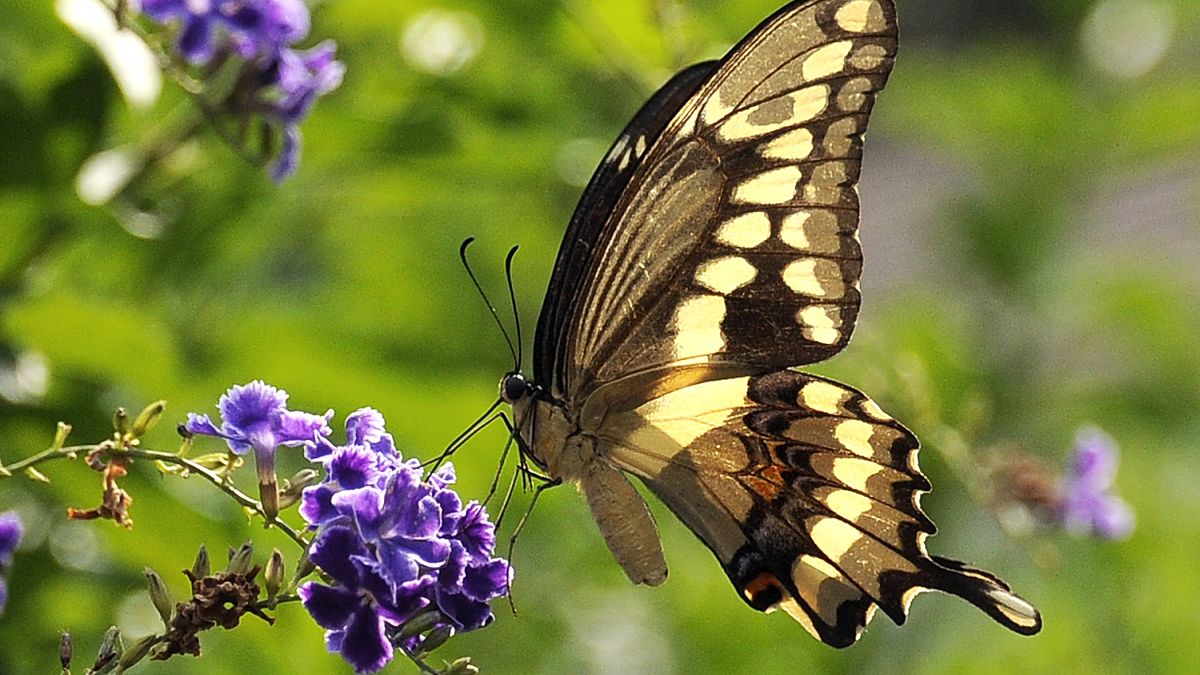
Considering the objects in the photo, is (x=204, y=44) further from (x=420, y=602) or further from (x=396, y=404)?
(x=420, y=602)

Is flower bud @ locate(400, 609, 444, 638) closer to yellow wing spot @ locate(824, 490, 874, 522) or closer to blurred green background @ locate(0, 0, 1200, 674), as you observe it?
blurred green background @ locate(0, 0, 1200, 674)

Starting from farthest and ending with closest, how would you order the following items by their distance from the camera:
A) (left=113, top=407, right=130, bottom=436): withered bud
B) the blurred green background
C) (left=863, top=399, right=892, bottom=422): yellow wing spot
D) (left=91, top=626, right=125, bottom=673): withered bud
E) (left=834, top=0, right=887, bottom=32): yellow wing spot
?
the blurred green background → (left=863, top=399, right=892, bottom=422): yellow wing spot → (left=834, top=0, right=887, bottom=32): yellow wing spot → (left=113, top=407, right=130, bottom=436): withered bud → (left=91, top=626, right=125, bottom=673): withered bud

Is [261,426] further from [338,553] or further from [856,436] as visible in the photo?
[856,436]

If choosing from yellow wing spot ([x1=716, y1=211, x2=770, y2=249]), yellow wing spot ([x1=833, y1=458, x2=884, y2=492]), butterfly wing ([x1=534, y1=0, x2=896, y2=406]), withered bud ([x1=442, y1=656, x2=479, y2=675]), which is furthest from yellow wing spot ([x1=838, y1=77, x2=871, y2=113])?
withered bud ([x1=442, y1=656, x2=479, y2=675])

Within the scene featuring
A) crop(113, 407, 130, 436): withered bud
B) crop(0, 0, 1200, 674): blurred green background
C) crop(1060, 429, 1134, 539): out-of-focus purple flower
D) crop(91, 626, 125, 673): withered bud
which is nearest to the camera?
crop(91, 626, 125, 673): withered bud

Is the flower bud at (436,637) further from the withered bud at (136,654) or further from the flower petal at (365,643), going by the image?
the withered bud at (136,654)

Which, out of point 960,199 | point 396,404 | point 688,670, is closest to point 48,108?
point 396,404

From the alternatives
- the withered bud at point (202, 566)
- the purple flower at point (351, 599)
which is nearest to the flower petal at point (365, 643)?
the purple flower at point (351, 599)
